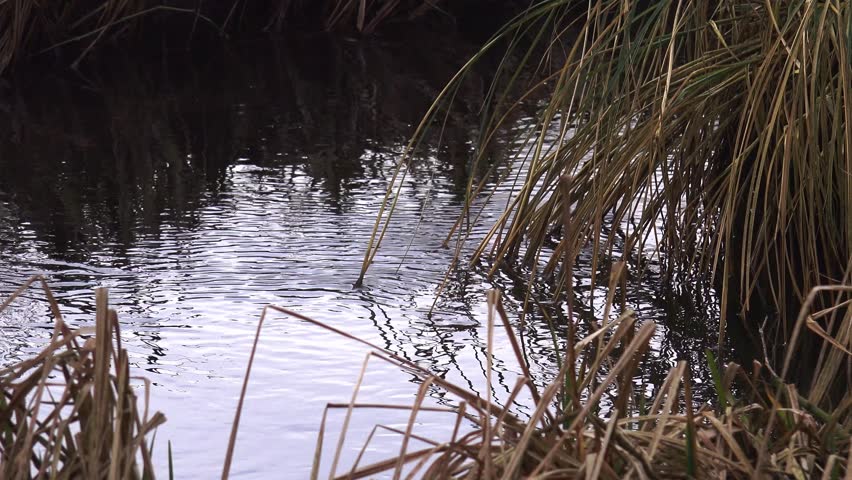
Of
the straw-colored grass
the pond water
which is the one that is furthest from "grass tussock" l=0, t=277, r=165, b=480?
the pond water

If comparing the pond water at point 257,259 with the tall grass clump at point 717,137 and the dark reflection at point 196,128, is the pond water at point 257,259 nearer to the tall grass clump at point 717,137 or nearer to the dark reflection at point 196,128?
the dark reflection at point 196,128

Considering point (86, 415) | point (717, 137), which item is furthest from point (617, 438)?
point (717, 137)

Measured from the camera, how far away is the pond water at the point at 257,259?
208 cm

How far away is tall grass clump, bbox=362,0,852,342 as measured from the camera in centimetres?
217

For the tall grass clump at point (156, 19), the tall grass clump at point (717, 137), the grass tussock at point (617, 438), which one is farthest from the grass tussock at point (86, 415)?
the tall grass clump at point (156, 19)

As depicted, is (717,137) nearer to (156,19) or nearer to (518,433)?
(518,433)

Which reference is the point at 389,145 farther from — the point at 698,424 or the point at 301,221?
the point at 698,424

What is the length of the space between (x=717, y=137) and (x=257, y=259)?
1.04 meters

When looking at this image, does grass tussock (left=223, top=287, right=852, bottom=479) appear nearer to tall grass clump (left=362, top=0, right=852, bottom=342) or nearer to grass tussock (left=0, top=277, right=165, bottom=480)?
grass tussock (left=0, top=277, right=165, bottom=480)

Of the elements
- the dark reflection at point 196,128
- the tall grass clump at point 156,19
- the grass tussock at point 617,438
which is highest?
the grass tussock at point 617,438

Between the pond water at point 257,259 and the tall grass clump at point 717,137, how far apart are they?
16 centimetres

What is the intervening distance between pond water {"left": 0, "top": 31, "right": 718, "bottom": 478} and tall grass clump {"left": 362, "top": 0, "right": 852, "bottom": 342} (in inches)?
6.2

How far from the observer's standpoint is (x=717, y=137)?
8.25 ft

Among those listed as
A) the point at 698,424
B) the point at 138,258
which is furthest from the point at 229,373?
the point at 698,424
